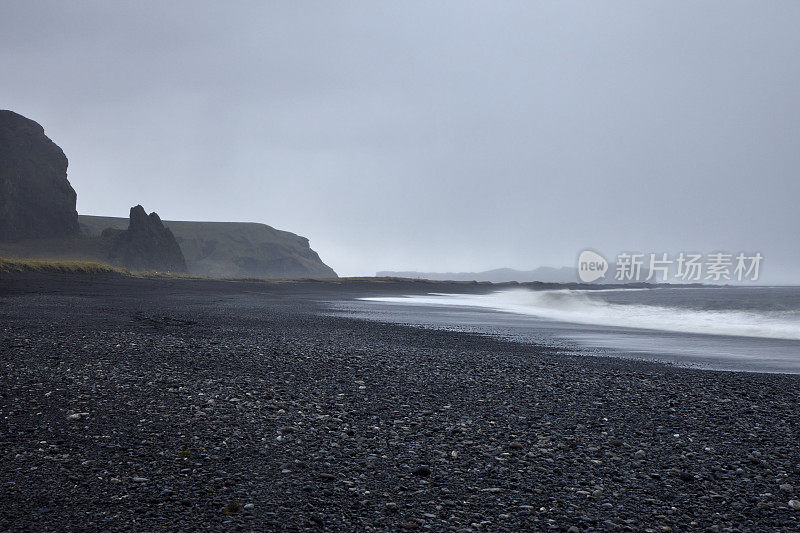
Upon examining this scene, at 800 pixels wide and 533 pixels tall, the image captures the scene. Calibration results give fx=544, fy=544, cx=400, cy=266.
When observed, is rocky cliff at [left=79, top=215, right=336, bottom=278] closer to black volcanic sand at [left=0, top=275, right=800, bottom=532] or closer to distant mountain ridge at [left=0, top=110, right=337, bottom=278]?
distant mountain ridge at [left=0, top=110, right=337, bottom=278]

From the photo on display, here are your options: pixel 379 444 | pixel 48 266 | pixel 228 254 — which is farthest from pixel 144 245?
pixel 379 444

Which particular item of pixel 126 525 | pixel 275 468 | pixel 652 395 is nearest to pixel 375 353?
pixel 652 395

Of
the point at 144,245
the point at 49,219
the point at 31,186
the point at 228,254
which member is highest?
the point at 31,186

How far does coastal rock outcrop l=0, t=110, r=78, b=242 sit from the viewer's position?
107 meters

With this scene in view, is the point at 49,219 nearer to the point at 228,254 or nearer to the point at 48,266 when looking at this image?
the point at 48,266

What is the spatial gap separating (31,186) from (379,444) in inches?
5179

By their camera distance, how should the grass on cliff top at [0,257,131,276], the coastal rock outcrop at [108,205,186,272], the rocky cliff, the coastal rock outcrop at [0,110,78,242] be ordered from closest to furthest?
the grass on cliff top at [0,257,131,276] < the coastal rock outcrop at [0,110,78,242] < the coastal rock outcrop at [108,205,186,272] < the rocky cliff

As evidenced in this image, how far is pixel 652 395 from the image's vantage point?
30.2 feet

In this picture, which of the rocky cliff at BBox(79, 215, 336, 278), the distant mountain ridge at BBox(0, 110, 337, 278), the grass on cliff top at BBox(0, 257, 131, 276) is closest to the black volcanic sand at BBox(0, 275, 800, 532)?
the grass on cliff top at BBox(0, 257, 131, 276)

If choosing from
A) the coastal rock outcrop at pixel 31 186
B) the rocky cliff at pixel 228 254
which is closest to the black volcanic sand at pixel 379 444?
the coastal rock outcrop at pixel 31 186

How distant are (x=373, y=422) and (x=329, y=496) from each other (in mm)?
2231

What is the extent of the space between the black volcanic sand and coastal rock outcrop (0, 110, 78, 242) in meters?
117

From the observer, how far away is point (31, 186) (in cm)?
11225

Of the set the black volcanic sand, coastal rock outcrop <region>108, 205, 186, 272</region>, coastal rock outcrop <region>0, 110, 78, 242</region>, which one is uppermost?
coastal rock outcrop <region>0, 110, 78, 242</region>
